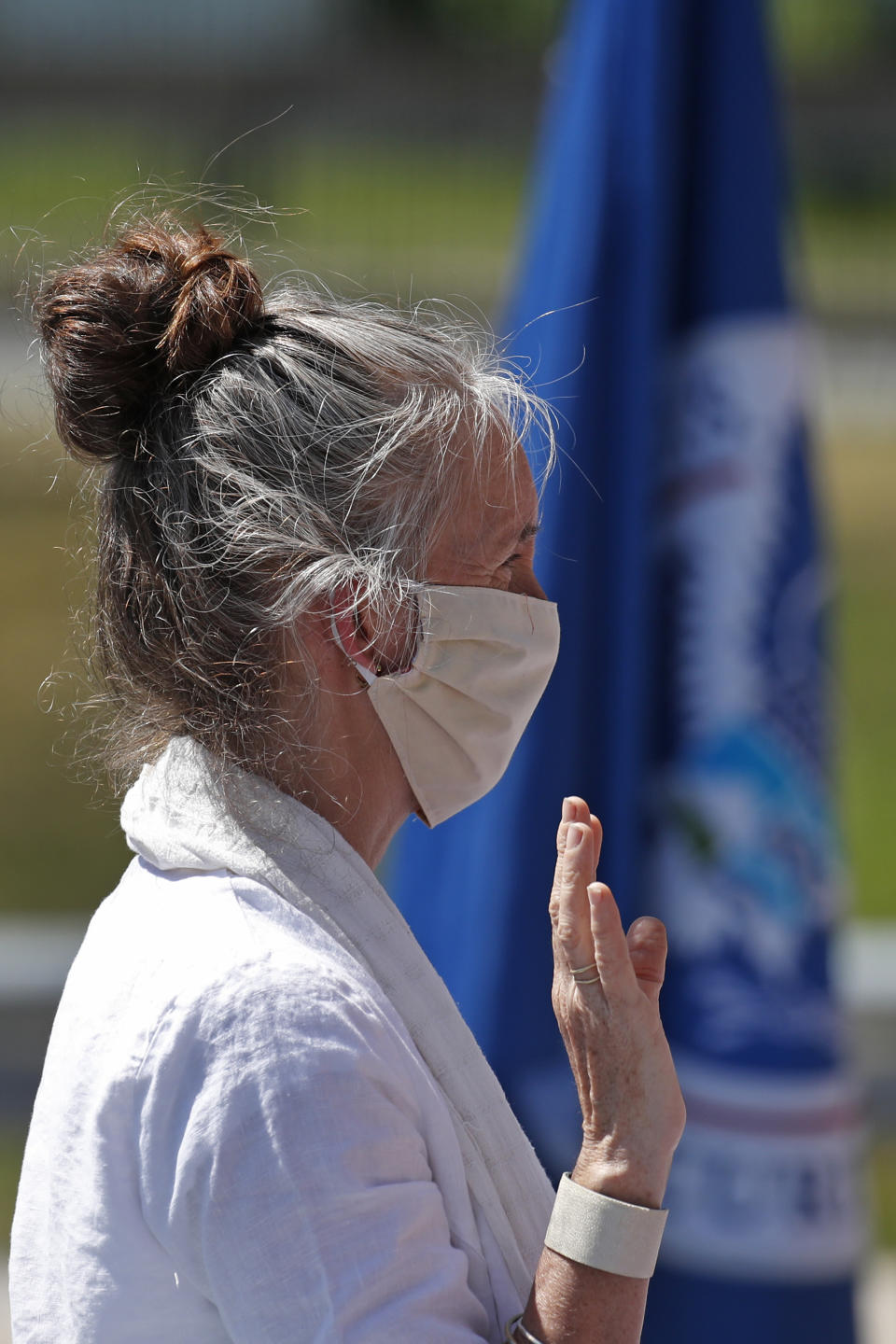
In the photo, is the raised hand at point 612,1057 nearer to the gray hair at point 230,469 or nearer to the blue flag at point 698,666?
the gray hair at point 230,469

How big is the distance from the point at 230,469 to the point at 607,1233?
756mm

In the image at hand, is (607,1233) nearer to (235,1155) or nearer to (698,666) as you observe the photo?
(235,1155)

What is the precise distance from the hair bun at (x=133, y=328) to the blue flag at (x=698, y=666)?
103 centimetres

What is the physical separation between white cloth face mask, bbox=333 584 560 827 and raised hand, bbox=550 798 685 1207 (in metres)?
0.29

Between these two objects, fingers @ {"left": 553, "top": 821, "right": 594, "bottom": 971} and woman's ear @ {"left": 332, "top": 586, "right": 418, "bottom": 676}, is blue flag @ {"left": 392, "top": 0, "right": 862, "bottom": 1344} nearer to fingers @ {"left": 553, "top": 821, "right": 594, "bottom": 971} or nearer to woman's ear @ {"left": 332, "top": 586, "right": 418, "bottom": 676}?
woman's ear @ {"left": 332, "top": 586, "right": 418, "bottom": 676}

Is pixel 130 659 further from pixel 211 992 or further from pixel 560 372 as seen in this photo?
pixel 560 372

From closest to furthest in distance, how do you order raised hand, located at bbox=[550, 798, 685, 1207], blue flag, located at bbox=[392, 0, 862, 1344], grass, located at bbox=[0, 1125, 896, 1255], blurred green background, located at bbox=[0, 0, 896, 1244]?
raised hand, located at bbox=[550, 798, 685, 1207] < blue flag, located at bbox=[392, 0, 862, 1344] < grass, located at bbox=[0, 1125, 896, 1255] < blurred green background, located at bbox=[0, 0, 896, 1244]

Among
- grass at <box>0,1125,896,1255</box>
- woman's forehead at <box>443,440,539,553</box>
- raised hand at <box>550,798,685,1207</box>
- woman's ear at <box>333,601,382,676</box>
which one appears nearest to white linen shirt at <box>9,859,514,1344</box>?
raised hand at <box>550,798,685,1207</box>

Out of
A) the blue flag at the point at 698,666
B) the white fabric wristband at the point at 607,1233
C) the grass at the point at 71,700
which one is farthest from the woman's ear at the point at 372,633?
the grass at the point at 71,700

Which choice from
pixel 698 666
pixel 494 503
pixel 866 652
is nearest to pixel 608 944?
pixel 494 503

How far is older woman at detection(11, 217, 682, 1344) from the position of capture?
1.13 meters

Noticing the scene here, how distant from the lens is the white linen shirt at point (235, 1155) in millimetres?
1109

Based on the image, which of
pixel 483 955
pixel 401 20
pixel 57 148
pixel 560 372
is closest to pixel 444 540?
pixel 560 372

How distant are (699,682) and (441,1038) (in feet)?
4.00
